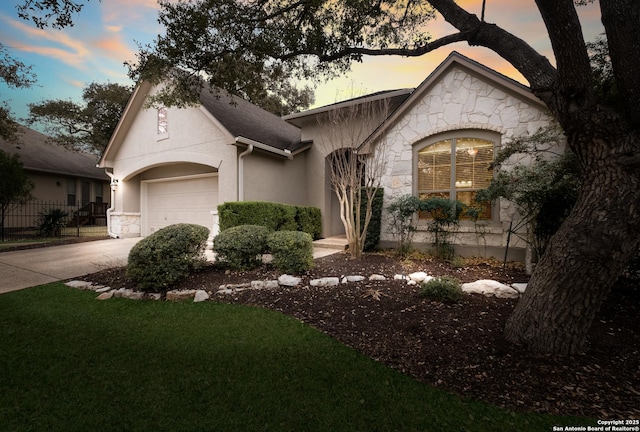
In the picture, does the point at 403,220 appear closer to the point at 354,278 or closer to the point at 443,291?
the point at 354,278

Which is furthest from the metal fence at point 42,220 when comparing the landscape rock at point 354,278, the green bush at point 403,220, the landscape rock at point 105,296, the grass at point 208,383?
the green bush at point 403,220

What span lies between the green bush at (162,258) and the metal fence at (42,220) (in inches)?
406

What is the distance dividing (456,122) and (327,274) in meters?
5.17

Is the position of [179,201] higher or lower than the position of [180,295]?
higher

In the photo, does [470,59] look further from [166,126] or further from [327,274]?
[166,126]

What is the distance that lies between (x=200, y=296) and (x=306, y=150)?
26.4 feet

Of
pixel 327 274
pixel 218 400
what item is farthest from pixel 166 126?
pixel 218 400

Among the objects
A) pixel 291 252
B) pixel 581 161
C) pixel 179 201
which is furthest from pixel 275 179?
pixel 581 161

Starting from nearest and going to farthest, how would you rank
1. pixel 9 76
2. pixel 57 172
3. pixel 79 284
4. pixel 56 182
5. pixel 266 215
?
1. pixel 79 284
2. pixel 266 215
3. pixel 9 76
4. pixel 57 172
5. pixel 56 182

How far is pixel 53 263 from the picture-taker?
22.4 feet

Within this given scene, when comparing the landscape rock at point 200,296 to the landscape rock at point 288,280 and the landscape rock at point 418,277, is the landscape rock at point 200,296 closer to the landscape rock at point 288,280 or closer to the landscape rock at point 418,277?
the landscape rock at point 288,280

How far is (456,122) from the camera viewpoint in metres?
7.02

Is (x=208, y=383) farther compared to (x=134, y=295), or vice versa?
(x=134, y=295)

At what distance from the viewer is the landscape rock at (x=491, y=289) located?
4.09 m
